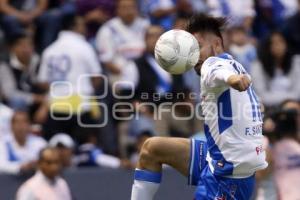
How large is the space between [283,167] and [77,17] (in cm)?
388

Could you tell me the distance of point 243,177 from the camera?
30.1 ft

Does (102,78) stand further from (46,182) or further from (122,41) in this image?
(46,182)

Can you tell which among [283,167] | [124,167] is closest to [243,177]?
[283,167]

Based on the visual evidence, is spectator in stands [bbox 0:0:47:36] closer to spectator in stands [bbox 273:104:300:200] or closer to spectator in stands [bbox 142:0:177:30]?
spectator in stands [bbox 142:0:177:30]

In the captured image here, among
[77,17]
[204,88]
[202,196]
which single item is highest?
[77,17]

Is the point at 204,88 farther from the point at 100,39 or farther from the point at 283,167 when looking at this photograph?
the point at 100,39

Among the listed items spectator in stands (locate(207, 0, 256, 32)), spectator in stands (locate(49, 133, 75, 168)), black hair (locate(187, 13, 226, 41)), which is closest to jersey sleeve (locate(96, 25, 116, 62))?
spectator in stands (locate(207, 0, 256, 32))

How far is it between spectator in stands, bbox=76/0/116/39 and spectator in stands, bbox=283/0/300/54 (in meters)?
2.11

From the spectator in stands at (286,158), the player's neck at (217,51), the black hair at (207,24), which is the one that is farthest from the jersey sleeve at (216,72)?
the spectator in stands at (286,158)

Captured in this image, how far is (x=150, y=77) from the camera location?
44.5ft

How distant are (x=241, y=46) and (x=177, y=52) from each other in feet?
17.4

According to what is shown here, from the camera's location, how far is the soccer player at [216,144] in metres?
8.88

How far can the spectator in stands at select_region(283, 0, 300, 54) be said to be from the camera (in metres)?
14.4

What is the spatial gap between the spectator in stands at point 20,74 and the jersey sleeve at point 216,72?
16.2 ft
